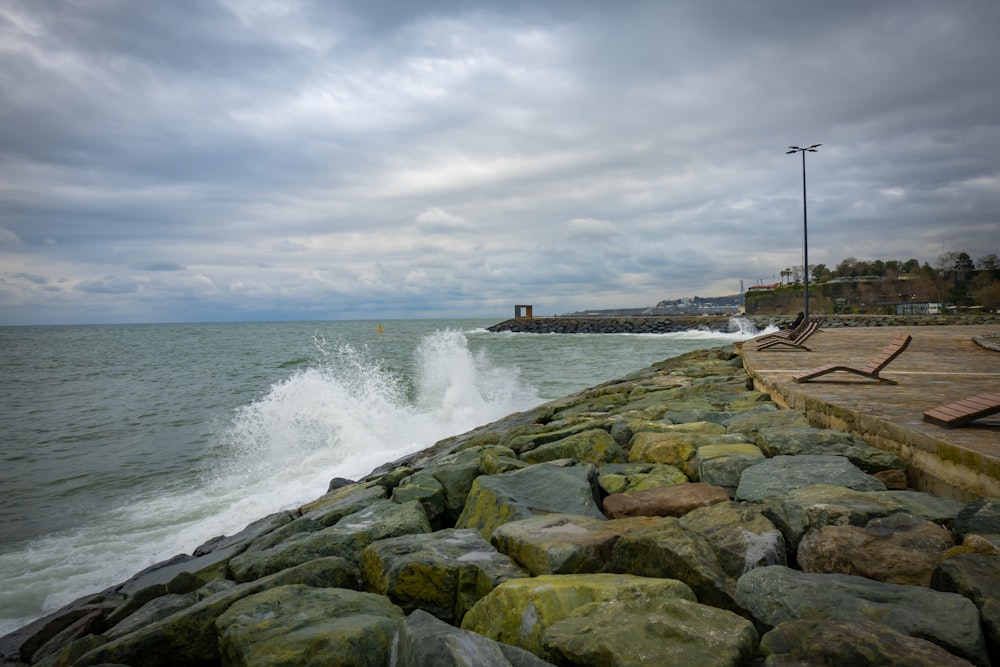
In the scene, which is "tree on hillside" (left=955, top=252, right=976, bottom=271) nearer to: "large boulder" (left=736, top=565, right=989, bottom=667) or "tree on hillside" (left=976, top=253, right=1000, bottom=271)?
"tree on hillside" (left=976, top=253, right=1000, bottom=271)

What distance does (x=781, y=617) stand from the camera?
1832 mm

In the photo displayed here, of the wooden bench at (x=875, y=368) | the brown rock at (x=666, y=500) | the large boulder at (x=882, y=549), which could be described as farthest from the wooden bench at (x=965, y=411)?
the wooden bench at (x=875, y=368)

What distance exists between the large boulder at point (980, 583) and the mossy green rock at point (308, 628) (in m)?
1.83

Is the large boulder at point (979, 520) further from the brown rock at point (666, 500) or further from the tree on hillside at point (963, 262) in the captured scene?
the tree on hillside at point (963, 262)

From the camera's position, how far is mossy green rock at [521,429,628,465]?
4246 mm

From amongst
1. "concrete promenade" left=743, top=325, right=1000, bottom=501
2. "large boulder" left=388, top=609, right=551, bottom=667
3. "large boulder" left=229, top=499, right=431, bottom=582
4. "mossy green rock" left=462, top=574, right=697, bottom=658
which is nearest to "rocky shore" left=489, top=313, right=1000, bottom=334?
"concrete promenade" left=743, top=325, right=1000, bottom=501

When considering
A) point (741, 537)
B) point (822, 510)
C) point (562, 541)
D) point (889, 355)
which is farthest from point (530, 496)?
point (889, 355)

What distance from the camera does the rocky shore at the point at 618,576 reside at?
1670 mm

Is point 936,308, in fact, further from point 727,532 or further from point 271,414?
point 727,532

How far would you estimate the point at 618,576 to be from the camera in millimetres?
2191

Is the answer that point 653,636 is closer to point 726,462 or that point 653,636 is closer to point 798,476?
point 798,476

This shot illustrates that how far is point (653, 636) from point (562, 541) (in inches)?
30.6

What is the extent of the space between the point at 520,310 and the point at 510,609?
6586cm

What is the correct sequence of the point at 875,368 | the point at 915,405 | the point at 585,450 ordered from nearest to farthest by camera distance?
the point at 915,405, the point at 585,450, the point at 875,368
